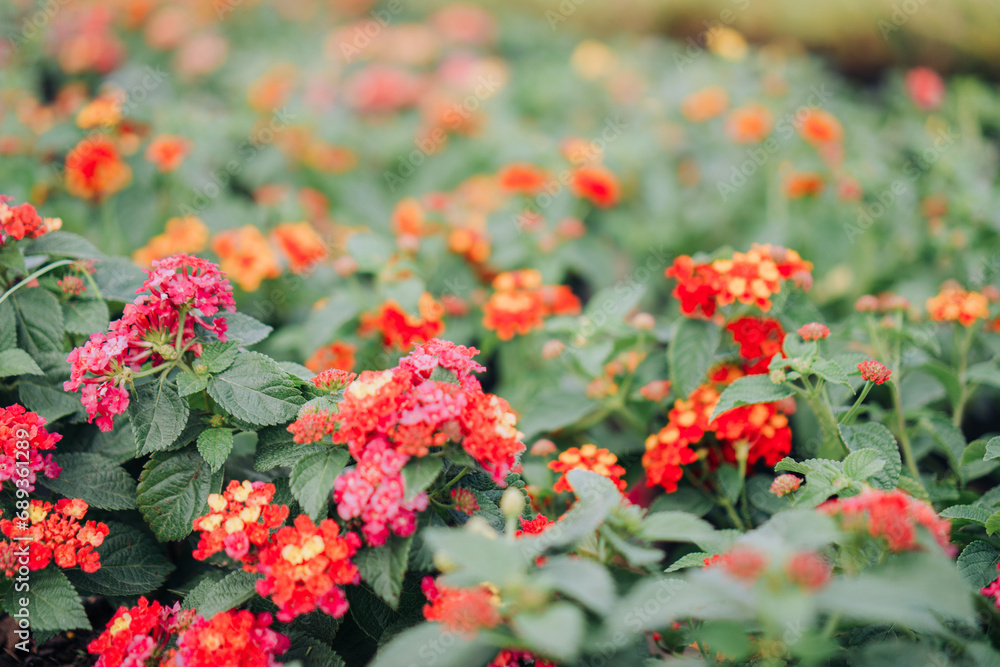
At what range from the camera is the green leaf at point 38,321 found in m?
1.33

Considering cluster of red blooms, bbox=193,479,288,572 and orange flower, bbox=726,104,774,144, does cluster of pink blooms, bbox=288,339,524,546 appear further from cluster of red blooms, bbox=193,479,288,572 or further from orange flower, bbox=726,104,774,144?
orange flower, bbox=726,104,774,144

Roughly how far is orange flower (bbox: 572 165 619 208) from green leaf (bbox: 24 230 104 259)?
5.50 ft

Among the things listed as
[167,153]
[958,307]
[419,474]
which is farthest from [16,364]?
[958,307]

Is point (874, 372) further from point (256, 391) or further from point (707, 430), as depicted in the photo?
point (256, 391)

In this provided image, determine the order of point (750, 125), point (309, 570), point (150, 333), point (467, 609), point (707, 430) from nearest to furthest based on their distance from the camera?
point (467, 609)
point (309, 570)
point (150, 333)
point (707, 430)
point (750, 125)

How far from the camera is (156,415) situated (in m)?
1.14

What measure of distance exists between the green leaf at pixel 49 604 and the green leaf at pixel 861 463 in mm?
1340

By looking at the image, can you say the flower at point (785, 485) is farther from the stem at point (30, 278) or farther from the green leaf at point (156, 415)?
the stem at point (30, 278)

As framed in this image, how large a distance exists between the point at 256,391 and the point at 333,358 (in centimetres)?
71

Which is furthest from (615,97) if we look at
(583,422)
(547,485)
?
(547,485)

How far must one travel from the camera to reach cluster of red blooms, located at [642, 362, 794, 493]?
4.63ft

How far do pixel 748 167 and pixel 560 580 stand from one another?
2688mm

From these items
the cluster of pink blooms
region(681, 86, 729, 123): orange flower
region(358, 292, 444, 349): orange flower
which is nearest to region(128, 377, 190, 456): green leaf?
the cluster of pink blooms

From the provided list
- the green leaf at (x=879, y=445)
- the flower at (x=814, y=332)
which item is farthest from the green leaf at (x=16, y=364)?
the green leaf at (x=879, y=445)
